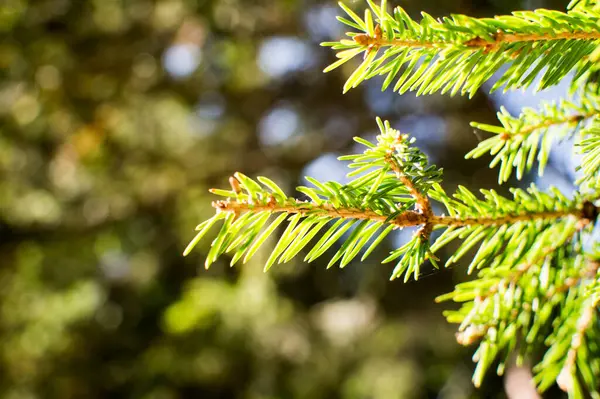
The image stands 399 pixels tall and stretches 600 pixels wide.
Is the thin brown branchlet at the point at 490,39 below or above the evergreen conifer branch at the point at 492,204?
above

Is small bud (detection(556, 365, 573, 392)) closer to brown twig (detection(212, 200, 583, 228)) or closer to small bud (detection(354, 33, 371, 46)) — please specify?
brown twig (detection(212, 200, 583, 228))

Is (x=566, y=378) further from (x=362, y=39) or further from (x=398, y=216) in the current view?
(x=362, y=39)

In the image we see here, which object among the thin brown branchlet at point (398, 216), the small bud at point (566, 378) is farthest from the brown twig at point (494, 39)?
the small bud at point (566, 378)

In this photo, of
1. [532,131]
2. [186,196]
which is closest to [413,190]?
[532,131]

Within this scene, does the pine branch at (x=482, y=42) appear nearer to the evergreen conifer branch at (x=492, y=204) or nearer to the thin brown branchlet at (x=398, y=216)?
the evergreen conifer branch at (x=492, y=204)

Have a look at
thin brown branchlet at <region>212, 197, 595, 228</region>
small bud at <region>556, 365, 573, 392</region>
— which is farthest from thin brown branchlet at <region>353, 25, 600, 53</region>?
small bud at <region>556, 365, 573, 392</region>

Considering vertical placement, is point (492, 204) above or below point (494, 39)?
below

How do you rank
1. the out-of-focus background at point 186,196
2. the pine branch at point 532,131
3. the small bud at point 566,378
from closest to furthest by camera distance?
the small bud at point 566,378, the pine branch at point 532,131, the out-of-focus background at point 186,196

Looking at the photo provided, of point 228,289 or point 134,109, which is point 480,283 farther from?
point 134,109
